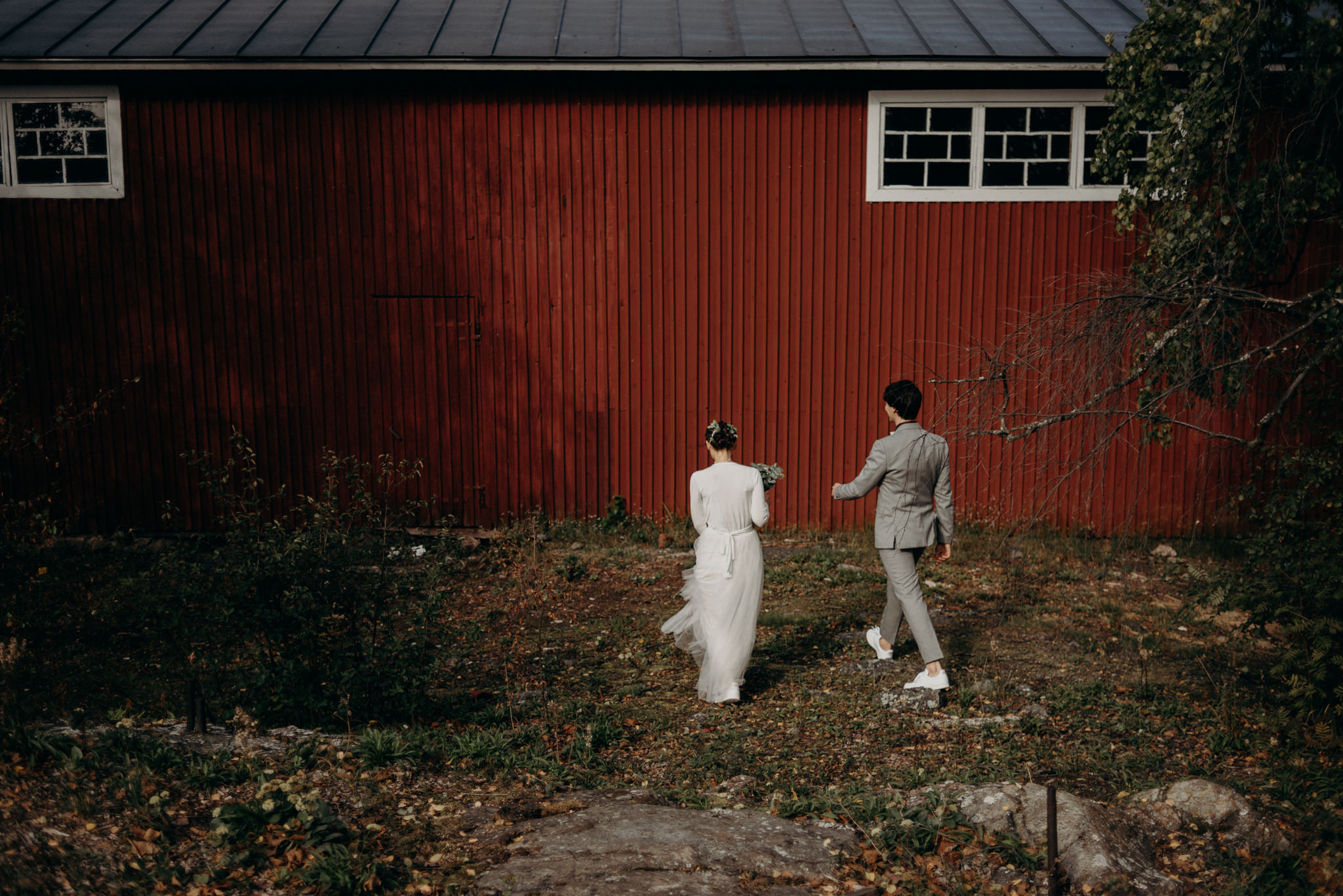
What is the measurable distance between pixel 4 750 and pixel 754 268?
25.2 ft

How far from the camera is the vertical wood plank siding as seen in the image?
31.7ft

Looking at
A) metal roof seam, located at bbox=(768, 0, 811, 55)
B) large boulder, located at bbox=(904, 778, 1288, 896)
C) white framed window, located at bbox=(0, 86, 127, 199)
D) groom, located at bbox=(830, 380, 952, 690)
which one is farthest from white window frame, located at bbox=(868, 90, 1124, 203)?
white framed window, located at bbox=(0, 86, 127, 199)

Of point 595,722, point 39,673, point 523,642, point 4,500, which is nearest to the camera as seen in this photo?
point 595,722

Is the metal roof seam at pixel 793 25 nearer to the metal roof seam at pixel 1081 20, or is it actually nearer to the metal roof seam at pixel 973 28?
the metal roof seam at pixel 973 28

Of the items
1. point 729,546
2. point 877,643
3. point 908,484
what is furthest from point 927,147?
point 729,546

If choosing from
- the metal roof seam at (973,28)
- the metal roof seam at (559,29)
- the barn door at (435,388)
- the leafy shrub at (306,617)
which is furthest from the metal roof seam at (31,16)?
the metal roof seam at (973,28)

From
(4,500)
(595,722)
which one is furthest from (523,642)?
(4,500)

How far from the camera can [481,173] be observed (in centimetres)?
974

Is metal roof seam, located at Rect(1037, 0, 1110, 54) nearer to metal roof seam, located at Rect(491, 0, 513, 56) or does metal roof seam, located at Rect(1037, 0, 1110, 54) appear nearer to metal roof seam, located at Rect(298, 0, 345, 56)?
metal roof seam, located at Rect(491, 0, 513, 56)

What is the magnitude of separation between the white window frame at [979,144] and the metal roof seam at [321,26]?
5.78 metres

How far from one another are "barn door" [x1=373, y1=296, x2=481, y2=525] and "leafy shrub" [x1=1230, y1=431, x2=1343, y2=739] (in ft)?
23.6

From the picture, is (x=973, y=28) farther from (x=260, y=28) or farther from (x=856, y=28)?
(x=260, y=28)

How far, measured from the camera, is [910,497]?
596cm

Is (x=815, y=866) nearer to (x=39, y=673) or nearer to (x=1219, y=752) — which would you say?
(x=1219, y=752)
